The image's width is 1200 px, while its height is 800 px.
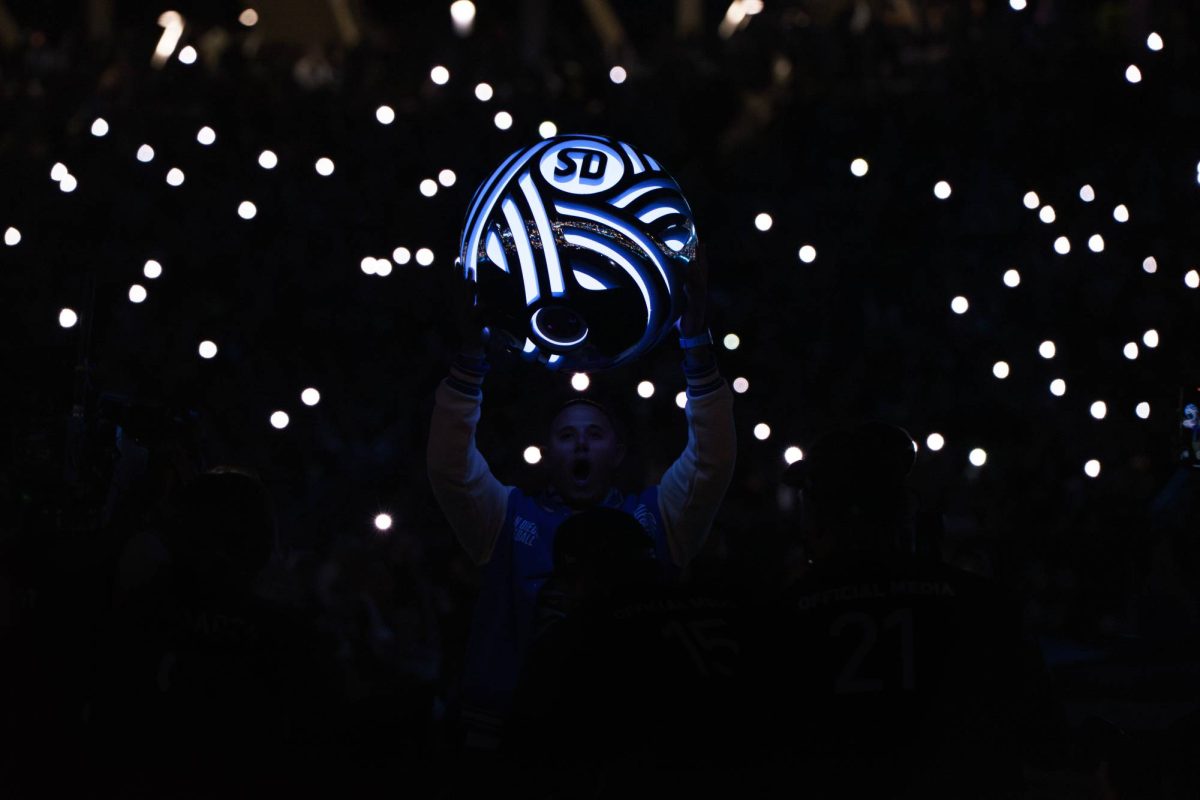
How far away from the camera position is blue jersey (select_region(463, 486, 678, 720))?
3.83 m

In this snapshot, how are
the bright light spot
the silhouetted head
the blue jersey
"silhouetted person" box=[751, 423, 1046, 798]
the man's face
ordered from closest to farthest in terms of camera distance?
"silhouetted person" box=[751, 423, 1046, 798], the silhouetted head, the blue jersey, the man's face, the bright light spot

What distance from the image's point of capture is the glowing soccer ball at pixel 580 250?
12.0 feet

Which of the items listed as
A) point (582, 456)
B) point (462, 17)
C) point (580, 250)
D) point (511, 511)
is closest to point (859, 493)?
point (580, 250)

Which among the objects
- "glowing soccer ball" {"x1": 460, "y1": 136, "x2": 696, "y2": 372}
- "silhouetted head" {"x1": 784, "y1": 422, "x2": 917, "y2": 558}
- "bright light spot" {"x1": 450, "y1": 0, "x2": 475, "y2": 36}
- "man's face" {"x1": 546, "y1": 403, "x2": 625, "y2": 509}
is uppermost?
"bright light spot" {"x1": 450, "y1": 0, "x2": 475, "y2": 36}

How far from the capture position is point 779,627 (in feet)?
8.35

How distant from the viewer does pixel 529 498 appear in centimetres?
413

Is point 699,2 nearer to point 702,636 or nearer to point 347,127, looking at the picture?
point 347,127

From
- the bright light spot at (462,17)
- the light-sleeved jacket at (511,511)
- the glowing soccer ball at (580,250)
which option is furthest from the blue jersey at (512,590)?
the bright light spot at (462,17)

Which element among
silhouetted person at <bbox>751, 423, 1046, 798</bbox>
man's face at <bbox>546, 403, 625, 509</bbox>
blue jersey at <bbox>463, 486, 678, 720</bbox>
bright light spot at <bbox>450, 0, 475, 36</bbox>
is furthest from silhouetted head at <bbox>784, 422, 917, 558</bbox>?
bright light spot at <bbox>450, 0, 475, 36</bbox>

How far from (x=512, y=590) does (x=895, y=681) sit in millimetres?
1720

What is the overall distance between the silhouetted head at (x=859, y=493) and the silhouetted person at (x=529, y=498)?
121 centimetres

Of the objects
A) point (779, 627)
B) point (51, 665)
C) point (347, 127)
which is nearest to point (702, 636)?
point (779, 627)

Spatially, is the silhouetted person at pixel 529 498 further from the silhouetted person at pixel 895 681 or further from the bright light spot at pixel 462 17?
the bright light spot at pixel 462 17

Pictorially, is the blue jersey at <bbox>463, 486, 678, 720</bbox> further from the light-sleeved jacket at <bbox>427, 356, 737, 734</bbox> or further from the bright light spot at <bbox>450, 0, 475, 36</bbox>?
the bright light spot at <bbox>450, 0, 475, 36</bbox>
